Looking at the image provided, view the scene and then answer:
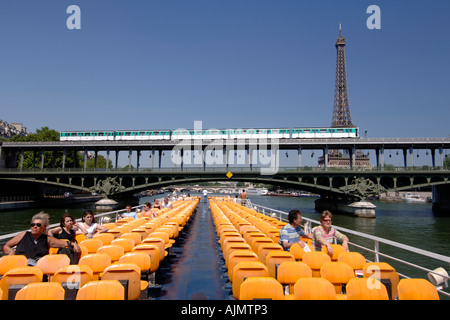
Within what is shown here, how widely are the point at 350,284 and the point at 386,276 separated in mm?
970

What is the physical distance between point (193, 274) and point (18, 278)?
156 inches

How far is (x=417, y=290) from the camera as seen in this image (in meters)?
3.56

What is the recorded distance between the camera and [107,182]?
47.2m

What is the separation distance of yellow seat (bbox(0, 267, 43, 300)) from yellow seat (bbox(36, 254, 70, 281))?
71 cm

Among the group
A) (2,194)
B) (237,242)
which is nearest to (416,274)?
(237,242)

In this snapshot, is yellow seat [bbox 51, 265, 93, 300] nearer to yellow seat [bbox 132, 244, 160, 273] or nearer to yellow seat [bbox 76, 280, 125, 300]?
yellow seat [bbox 76, 280, 125, 300]

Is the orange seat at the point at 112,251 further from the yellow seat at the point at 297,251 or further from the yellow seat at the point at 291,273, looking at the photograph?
the yellow seat at the point at 297,251

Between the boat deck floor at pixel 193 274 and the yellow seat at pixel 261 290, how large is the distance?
224cm

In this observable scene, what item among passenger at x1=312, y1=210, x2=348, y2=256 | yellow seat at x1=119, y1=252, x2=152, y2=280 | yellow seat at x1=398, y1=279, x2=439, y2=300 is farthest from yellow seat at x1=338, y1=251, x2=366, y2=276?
yellow seat at x1=119, y1=252, x2=152, y2=280

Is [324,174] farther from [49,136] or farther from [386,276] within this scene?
[49,136]

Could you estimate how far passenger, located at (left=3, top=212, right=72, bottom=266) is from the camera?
16.4 feet

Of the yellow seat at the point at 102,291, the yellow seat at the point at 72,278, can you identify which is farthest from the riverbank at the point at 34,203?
the yellow seat at the point at 102,291

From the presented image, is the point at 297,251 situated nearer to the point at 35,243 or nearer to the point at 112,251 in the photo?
the point at 112,251
